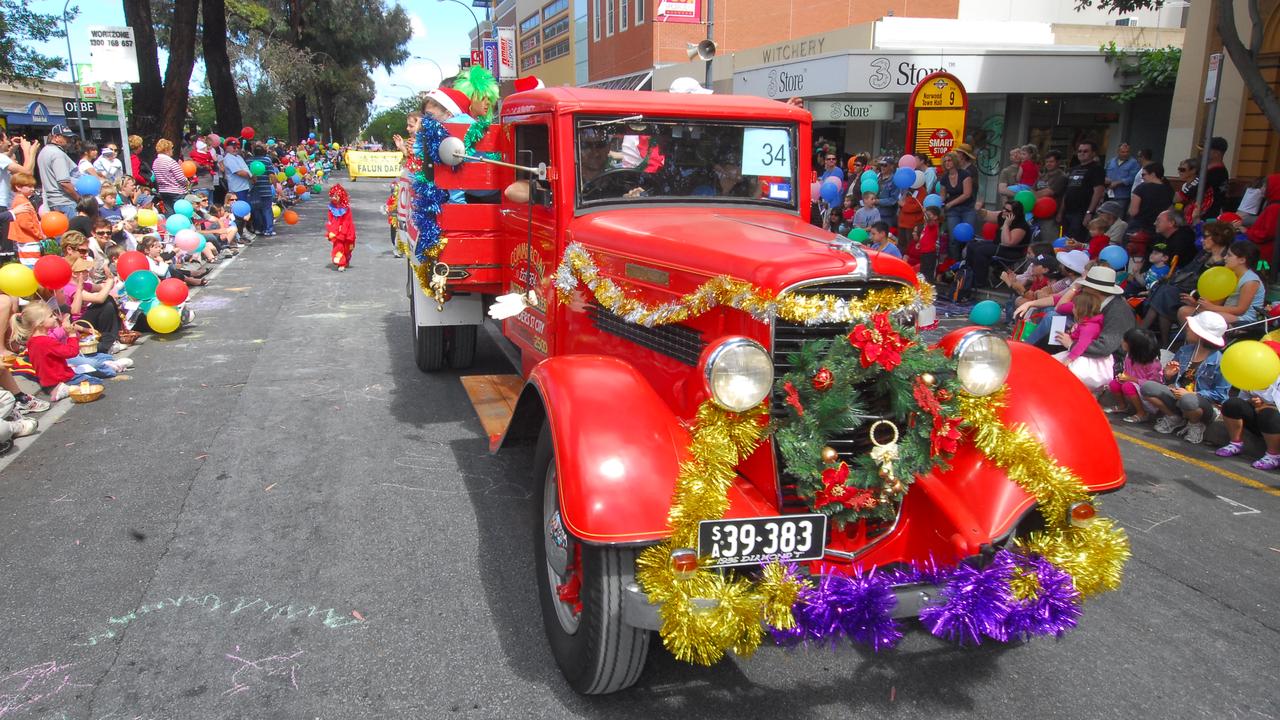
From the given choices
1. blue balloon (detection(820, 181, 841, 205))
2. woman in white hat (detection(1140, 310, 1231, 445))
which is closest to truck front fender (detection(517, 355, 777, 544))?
woman in white hat (detection(1140, 310, 1231, 445))

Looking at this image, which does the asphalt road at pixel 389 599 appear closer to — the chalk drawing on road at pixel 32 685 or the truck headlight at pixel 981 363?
the chalk drawing on road at pixel 32 685

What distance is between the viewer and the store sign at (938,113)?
10773 mm

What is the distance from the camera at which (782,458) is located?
312 centimetres

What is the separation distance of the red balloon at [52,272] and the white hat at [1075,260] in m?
8.65

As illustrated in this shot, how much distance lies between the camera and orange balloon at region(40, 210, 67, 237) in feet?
28.6

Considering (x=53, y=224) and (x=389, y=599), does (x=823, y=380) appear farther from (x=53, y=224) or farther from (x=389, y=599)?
(x=53, y=224)

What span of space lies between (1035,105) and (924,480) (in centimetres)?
1645

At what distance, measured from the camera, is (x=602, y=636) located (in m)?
2.92

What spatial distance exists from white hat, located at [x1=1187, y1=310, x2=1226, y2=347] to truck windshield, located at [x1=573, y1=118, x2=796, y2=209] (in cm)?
367

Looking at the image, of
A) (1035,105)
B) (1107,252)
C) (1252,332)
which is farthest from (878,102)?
(1252,332)

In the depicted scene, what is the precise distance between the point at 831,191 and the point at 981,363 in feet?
28.1

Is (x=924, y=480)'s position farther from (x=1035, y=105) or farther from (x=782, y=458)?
(x=1035, y=105)

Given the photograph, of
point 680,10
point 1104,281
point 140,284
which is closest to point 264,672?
point 1104,281

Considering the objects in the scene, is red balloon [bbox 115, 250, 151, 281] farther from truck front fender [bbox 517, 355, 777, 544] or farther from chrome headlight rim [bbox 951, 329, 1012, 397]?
chrome headlight rim [bbox 951, 329, 1012, 397]
